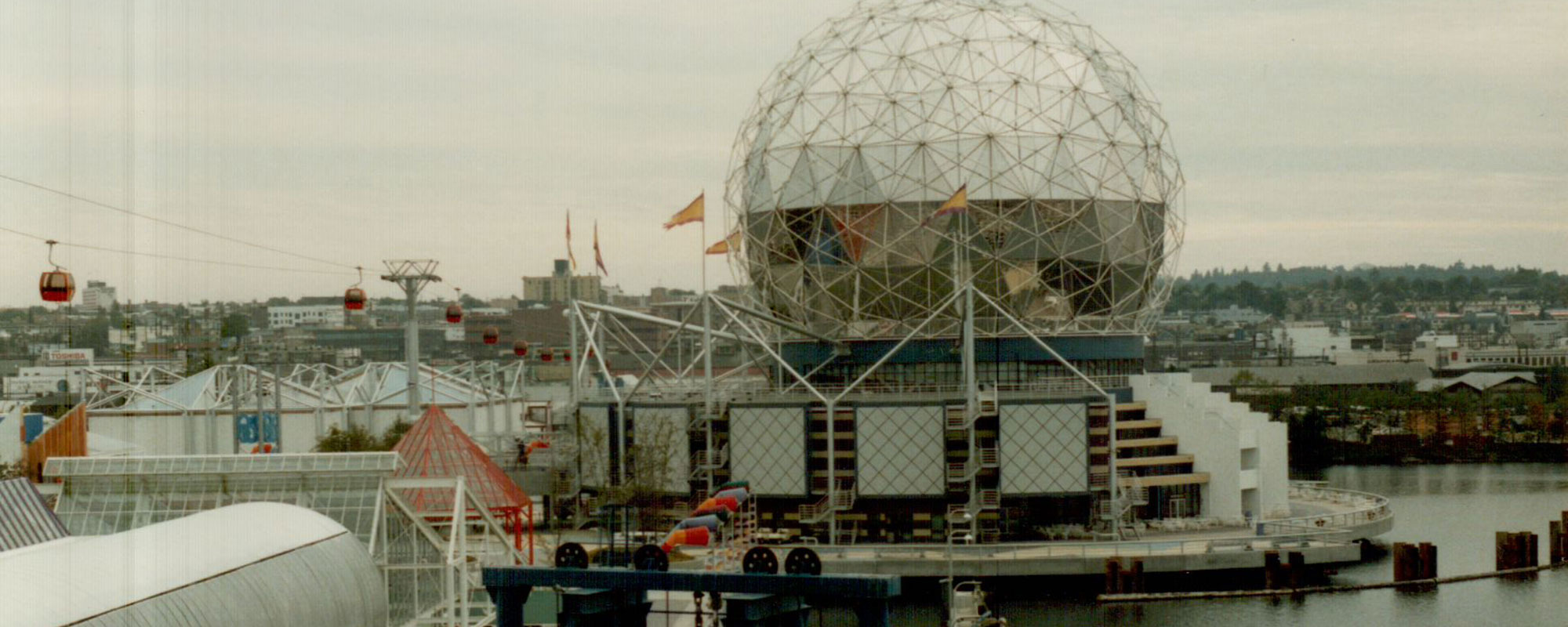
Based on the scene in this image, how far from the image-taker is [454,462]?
54.6m

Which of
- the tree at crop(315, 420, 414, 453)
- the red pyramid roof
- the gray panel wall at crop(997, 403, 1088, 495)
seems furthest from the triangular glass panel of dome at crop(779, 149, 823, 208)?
the red pyramid roof

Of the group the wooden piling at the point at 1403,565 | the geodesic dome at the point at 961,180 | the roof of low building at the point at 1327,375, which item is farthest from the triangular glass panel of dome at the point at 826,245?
the roof of low building at the point at 1327,375

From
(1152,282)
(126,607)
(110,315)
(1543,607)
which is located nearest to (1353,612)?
(1543,607)

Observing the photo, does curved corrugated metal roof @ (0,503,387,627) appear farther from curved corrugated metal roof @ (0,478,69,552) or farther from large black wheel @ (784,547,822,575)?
large black wheel @ (784,547,822,575)

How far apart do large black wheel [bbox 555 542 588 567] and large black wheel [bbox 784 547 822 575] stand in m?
4.34

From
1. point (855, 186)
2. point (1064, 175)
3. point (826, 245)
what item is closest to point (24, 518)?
point (855, 186)

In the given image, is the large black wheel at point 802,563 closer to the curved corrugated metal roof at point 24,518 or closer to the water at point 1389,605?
the water at point 1389,605

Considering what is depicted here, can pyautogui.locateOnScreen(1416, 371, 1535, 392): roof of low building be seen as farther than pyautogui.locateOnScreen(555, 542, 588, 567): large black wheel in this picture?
Yes

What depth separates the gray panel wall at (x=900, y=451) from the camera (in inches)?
2482

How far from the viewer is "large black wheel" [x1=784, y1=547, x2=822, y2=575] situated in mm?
33125

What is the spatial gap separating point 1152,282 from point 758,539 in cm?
2482

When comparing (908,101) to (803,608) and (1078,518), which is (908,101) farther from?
(803,608)

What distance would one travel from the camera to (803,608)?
114 ft

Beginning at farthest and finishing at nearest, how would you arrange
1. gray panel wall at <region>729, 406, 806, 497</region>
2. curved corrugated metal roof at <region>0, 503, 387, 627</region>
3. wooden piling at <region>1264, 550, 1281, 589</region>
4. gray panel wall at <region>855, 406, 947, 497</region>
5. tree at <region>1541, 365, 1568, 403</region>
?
tree at <region>1541, 365, 1568, 403</region>, gray panel wall at <region>729, 406, 806, 497</region>, gray panel wall at <region>855, 406, 947, 497</region>, wooden piling at <region>1264, 550, 1281, 589</region>, curved corrugated metal roof at <region>0, 503, 387, 627</region>
